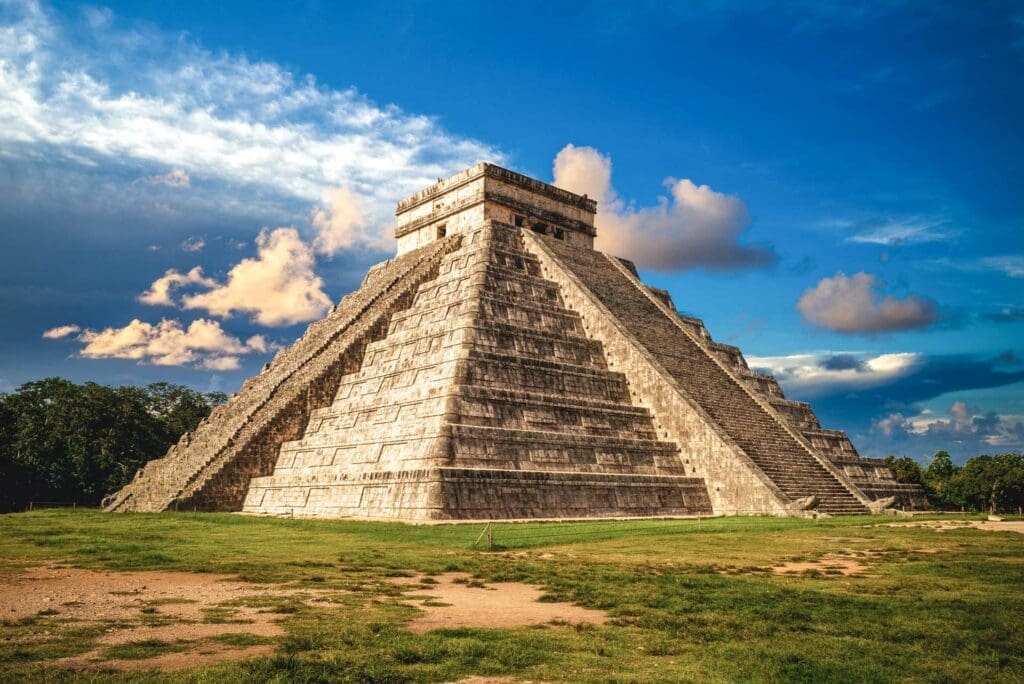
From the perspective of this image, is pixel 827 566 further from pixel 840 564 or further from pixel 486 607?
pixel 486 607

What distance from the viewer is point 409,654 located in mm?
6992

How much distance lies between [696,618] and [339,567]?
20.7 feet

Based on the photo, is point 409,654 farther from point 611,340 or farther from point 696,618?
point 611,340

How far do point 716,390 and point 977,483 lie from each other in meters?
17.2

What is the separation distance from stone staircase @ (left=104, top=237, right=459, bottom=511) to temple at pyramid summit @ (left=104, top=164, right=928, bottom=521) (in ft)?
0.29

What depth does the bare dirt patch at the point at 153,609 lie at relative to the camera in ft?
23.1

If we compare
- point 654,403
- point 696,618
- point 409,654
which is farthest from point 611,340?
point 409,654

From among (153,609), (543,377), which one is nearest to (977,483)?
(543,377)

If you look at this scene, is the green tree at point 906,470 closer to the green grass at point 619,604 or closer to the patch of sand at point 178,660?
the green grass at point 619,604

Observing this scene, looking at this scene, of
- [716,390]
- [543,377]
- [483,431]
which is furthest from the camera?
[716,390]

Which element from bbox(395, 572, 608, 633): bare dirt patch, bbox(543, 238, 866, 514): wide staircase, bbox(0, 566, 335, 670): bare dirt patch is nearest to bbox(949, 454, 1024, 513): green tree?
bbox(543, 238, 866, 514): wide staircase

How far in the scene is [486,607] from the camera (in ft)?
32.0

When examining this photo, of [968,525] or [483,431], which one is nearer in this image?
[968,525]

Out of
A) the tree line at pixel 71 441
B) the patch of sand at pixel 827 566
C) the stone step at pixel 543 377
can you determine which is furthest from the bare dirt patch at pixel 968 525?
the tree line at pixel 71 441
